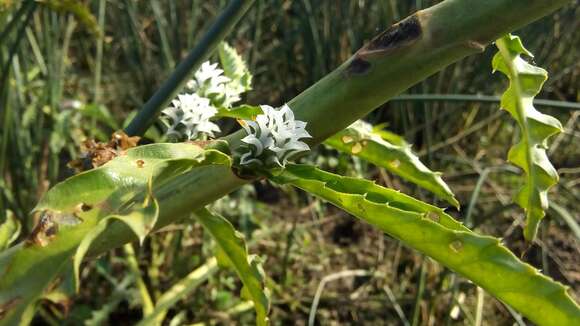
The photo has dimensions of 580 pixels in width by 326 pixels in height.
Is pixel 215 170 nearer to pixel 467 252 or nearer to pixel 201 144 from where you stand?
pixel 201 144

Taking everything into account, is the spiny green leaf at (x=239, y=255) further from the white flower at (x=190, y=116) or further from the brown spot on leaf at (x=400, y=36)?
the brown spot on leaf at (x=400, y=36)

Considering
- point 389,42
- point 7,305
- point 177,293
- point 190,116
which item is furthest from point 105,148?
→ point 177,293

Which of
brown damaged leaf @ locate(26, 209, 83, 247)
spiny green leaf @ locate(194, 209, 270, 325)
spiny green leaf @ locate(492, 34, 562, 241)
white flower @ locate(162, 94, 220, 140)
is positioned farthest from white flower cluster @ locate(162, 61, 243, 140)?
spiny green leaf @ locate(492, 34, 562, 241)

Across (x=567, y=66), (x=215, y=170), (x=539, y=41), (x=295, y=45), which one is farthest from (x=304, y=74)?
(x=215, y=170)

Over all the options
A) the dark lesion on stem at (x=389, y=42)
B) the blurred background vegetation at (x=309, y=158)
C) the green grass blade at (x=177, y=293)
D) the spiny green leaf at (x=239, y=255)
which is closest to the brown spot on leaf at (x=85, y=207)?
the spiny green leaf at (x=239, y=255)

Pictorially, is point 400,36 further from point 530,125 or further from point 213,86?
point 213,86
